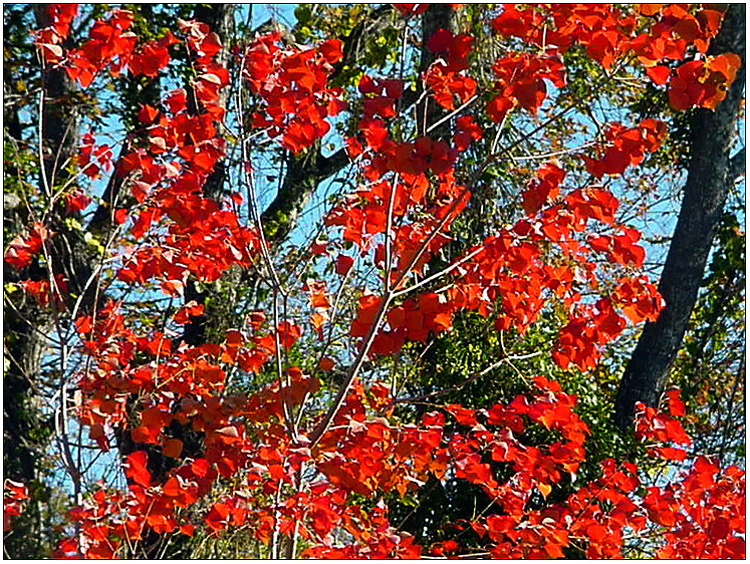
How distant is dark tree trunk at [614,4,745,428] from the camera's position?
4664mm

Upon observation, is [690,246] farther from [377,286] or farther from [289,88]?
[289,88]

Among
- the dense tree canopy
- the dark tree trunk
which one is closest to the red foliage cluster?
the dense tree canopy

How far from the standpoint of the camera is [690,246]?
15.3ft

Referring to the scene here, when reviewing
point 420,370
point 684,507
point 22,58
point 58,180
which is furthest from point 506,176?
point 22,58

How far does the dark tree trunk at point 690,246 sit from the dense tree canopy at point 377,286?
0.04 feet

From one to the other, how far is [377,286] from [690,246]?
1.59 meters

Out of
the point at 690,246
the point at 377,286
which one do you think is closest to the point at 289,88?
the point at 377,286

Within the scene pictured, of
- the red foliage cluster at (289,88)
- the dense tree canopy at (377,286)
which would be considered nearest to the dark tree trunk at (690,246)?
the dense tree canopy at (377,286)

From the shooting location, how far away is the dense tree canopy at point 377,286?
245 centimetres

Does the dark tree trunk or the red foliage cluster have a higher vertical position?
the dark tree trunk

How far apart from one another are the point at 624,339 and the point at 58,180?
3.11 metres

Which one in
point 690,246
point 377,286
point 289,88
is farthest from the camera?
point 690,246

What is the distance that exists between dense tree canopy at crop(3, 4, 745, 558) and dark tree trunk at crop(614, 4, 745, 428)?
1 cm

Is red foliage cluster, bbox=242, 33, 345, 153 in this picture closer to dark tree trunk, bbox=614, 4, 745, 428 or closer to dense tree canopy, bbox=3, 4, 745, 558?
dense tree canopy, bbox=3, 4, 745, 558
